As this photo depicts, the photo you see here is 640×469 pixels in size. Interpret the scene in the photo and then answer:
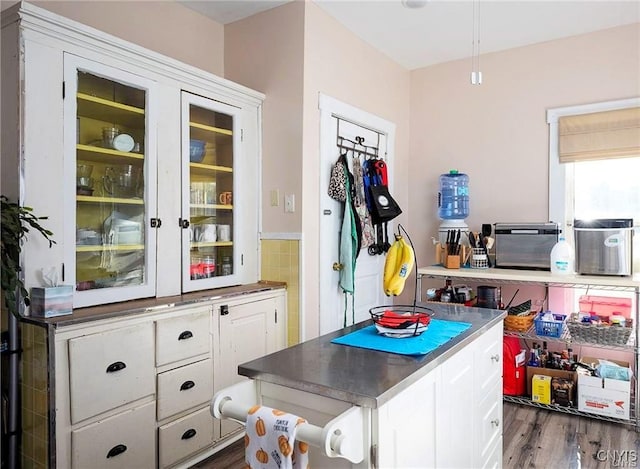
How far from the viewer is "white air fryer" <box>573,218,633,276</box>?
113 inches

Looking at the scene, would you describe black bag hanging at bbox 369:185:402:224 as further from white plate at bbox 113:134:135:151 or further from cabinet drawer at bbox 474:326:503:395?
white plate at bbox 113:134:135:151

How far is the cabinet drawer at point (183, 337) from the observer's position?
2.21 meters

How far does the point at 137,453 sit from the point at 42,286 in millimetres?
872

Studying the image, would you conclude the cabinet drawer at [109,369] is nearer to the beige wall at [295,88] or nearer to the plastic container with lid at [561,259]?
the beige wall at [295,88]

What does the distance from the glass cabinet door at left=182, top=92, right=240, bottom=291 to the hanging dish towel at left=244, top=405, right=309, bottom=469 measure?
1579mm

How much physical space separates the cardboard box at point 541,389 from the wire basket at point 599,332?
0.36m

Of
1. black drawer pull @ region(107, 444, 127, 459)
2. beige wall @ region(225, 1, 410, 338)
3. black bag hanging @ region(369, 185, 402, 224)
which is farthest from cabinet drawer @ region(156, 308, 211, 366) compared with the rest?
black bag hanging @ region(369, 185, 402, 224)

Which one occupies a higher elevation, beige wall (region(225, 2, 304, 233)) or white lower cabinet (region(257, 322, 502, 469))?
beige wall (region(225, 2, 304, 233))

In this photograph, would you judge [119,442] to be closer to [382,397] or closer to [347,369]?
[347,369]

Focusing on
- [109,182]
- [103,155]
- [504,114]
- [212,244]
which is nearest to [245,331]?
[212,244]

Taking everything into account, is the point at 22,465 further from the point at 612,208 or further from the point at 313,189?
the point at 612,208

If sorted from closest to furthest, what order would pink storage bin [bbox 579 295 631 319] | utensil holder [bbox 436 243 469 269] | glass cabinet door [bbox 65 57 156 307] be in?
glass cabinet door [bbox 65 57 156 307] < pink storage bin [bbox 579 295 631 319] < utensil holder [bbox 436 243 469 269]

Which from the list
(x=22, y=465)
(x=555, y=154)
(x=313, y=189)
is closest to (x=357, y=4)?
(x=313, y=189)

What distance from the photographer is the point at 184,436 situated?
91.1 inches
